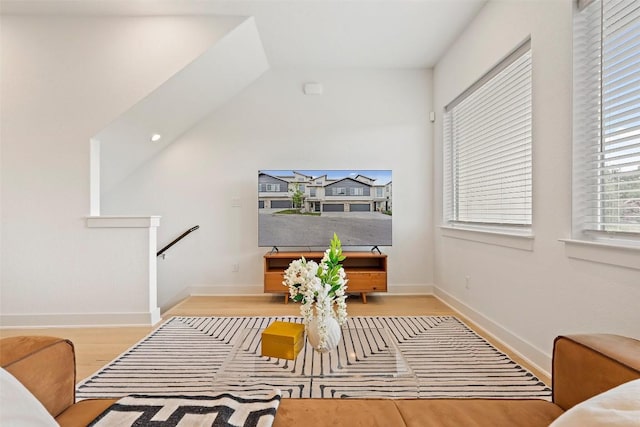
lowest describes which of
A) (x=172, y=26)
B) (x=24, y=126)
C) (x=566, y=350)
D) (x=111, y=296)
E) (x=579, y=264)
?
(x=111, y=296)

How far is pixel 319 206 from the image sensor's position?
14.1 feet

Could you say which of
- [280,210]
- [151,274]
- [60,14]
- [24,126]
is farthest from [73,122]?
[280,210]

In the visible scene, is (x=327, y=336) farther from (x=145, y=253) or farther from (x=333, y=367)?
(x=145, y=253)

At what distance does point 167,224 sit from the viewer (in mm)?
4496

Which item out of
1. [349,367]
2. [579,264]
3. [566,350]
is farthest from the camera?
[579,264]

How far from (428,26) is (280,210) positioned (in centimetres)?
243

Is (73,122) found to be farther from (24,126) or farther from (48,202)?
(48,202)

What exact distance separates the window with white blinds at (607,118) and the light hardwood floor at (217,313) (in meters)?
1.04

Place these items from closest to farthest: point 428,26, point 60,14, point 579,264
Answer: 1. point 579,264
2. point 60,14
3. point 428,26

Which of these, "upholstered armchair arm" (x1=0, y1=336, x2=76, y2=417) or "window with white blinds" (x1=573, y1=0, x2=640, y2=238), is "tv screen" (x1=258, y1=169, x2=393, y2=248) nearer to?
"window with white blinds" (x1=573, y1=0, x2=640, y2=238)

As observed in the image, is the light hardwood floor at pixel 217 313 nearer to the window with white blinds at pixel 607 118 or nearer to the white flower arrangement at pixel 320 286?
the window with white blinds at pixel 607 118

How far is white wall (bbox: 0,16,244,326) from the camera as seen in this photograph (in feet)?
10.8

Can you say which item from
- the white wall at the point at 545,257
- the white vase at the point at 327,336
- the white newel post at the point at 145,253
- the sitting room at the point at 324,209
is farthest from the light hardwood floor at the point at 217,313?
the white vase at the point at 327,336

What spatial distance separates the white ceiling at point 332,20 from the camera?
3.14 m
